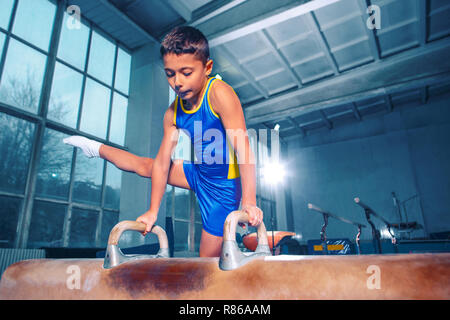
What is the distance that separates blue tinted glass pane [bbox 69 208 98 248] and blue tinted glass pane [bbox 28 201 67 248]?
0.22 metres

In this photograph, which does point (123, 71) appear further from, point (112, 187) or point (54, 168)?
point (54, 168)

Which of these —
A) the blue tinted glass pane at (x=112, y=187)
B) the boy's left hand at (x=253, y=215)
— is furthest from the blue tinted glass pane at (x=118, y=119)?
the boy's left hand at (x=253, y=215)

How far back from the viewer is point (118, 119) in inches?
279

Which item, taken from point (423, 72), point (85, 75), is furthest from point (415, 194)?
point (85, 75)

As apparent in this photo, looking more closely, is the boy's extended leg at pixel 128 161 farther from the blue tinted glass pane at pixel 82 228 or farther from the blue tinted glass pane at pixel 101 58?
the blue tinted glass pane at pixel 101 58

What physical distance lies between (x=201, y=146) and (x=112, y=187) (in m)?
5.55

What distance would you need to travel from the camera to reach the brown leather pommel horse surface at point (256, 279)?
57cm

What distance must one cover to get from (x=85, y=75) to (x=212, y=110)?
5.90 m

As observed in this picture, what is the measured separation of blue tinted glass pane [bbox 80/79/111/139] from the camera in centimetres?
616

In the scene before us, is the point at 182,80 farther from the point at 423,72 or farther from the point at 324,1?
the point at 423,72

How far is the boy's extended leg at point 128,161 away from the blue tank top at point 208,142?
0.15m

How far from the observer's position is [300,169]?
1354 cm

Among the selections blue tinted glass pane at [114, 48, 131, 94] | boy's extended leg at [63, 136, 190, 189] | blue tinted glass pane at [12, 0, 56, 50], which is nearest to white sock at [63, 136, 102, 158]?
boy's extended leg at [63, 136, 190, 189]
